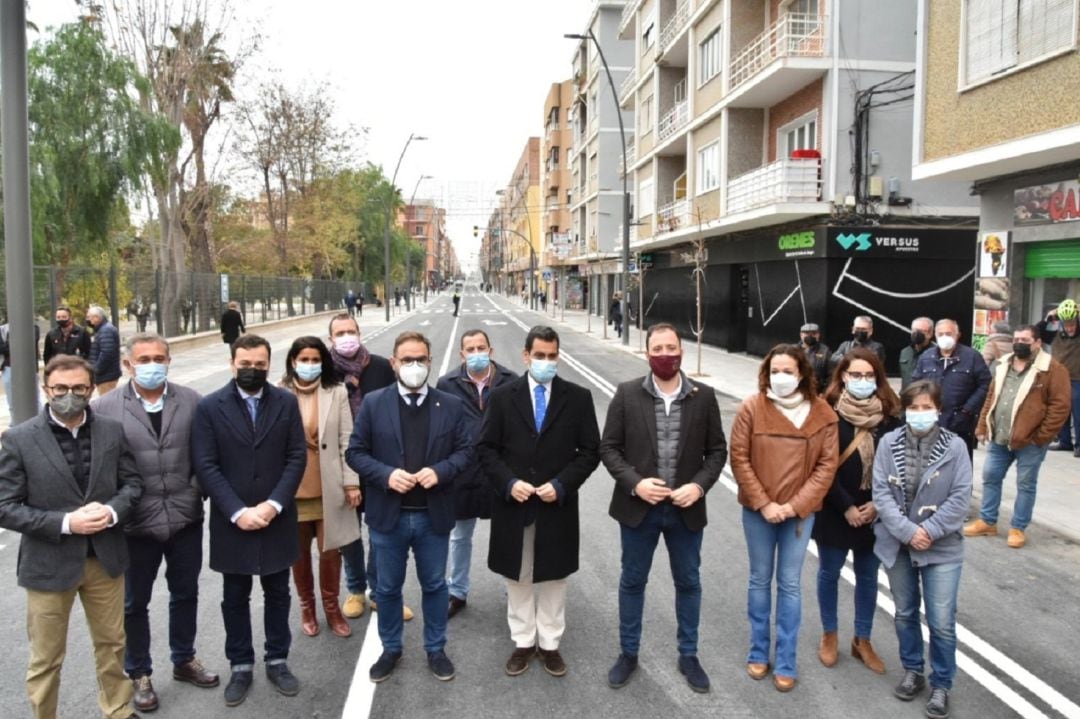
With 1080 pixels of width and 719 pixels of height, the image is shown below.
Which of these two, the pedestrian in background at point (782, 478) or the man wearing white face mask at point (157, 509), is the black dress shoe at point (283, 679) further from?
the pedestrian in background at point (782, 478)

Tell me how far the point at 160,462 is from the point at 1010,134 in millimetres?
11595

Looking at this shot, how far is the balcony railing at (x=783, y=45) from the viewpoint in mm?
18703

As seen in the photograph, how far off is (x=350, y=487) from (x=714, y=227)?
20.3 meters

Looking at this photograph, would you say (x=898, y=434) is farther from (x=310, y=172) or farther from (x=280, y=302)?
(x=310, y=172)

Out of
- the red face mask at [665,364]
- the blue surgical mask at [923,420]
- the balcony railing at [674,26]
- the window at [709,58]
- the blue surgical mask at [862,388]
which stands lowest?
the blue surgical mask at [923,420]

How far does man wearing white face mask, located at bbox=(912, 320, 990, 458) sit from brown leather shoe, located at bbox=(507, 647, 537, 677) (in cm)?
449

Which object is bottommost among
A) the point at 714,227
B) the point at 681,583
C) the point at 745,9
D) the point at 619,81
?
the point at 681,583

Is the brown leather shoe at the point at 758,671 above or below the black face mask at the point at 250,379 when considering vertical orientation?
below

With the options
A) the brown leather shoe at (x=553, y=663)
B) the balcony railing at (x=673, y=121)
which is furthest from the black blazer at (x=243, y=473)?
the balcony railing at (x=673, y=121)

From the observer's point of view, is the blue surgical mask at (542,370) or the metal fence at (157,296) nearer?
the blue surgical mask at (542,370)

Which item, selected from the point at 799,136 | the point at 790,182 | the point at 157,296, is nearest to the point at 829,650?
the point at 790,182

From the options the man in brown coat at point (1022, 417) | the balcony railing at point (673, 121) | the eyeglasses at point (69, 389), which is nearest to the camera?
the eyeglasses at point (69, 389)

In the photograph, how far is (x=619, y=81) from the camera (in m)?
50.1

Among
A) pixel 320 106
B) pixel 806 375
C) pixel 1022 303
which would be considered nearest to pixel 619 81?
pixel 320 106
